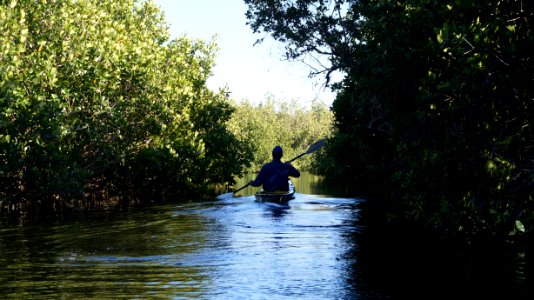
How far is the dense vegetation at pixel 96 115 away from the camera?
890 inches

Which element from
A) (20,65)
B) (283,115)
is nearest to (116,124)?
(20,65)

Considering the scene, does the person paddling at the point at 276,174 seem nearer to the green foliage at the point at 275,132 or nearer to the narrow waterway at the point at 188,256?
the narrow waterway at the point at 188,256

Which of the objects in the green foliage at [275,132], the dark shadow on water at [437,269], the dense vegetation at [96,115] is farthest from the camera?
the green foliage at [275,132]

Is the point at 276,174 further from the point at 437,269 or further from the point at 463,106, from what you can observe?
the point at 463,106

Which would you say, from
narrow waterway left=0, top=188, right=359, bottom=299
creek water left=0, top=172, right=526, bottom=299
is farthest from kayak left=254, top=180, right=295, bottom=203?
creek water left=0, top=172, right=526, bottom=299

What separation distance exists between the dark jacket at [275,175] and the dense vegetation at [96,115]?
224 inches

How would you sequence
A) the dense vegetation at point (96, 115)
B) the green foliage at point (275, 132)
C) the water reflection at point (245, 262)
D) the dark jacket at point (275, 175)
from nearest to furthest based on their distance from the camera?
the water reflection at point (245, 262), the dense vegetation at point (96, 115), the dark jacket at point (275, 175), the green foliage at point (275, 132)

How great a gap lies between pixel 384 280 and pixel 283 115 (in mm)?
146733

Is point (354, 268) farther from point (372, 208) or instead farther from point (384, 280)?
point (372, 208)

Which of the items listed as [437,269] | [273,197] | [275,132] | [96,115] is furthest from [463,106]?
[275,132]

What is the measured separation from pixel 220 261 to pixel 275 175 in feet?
35.8

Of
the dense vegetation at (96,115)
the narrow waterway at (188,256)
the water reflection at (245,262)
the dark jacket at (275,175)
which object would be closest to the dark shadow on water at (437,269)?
the water reflection at (245,262)

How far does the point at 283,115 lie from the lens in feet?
517

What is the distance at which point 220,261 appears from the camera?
12977 millimetres
